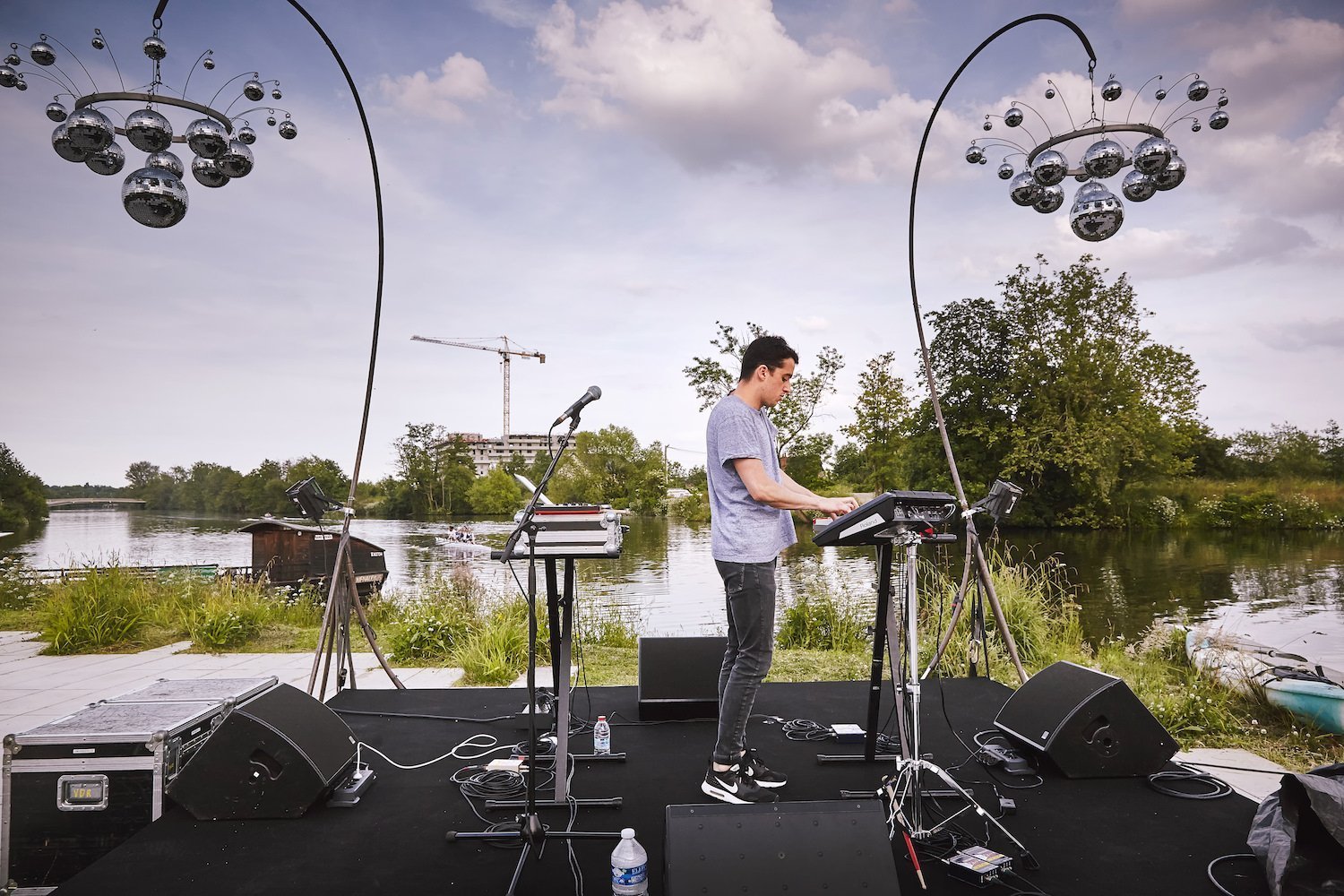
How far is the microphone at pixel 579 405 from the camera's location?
2381mm

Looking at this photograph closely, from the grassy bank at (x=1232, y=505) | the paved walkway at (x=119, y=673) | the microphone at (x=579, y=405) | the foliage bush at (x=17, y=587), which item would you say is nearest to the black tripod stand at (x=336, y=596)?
the paved walkway at (x=119, y=673)

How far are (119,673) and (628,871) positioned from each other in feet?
20.6

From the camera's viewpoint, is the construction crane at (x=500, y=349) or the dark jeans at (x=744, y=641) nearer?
the dark jeans at (x=744, y=641)

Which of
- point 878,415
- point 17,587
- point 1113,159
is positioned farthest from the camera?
point 878,415

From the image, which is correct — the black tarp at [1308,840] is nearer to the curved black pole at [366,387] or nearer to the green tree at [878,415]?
the curved black pole at [366,387]

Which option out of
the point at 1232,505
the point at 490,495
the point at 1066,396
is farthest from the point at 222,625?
the point at 1232,505

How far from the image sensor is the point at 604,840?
2.58m

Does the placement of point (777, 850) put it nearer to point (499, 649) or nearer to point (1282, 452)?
point (499, 649)

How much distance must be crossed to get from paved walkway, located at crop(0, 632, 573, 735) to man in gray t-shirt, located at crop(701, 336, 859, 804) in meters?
3.02

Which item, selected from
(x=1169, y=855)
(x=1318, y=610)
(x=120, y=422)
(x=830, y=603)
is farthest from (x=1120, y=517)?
(x=120, y=422)

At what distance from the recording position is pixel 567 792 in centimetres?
294

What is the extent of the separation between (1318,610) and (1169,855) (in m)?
16.8

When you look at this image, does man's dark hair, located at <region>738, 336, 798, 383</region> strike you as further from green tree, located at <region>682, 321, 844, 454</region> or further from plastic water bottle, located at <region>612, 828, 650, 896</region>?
green tree, located at <region>682, 321, 844, 454</region>

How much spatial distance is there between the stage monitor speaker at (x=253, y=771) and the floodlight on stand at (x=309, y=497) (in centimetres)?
112
